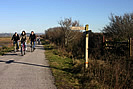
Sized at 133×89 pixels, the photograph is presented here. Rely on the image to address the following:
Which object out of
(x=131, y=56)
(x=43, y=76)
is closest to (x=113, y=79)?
(x=43, y=76)

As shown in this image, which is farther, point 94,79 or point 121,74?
point 121,74

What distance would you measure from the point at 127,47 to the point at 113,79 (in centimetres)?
549

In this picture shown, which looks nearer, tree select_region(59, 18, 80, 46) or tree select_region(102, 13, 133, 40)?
tree select_region(102, 13, 133, 40)

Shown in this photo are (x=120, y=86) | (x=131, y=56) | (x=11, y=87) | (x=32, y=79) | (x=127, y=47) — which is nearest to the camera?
(x=11, y=87)

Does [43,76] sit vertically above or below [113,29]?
below

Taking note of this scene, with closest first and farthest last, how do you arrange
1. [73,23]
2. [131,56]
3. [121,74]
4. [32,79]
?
[32,79] → [121,74] → [131,56] → [73,23]

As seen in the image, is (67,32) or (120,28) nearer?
(120,28)

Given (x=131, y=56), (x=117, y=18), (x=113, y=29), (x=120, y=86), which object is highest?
(x=117, y=18)

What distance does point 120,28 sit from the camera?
577 inches

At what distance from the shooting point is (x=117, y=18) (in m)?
16.2

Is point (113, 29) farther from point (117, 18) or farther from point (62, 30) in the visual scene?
point (62, 30)

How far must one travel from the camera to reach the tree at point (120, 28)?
45.3 feet

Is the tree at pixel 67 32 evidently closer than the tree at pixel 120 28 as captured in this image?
No

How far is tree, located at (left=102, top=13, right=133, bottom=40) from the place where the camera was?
13.8m
